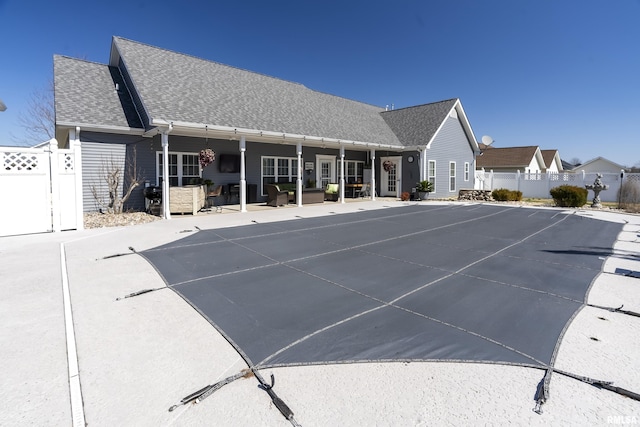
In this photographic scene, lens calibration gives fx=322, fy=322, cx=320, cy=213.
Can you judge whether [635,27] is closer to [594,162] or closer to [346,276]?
[346,276]

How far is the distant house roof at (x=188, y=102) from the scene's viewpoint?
35.5 feet

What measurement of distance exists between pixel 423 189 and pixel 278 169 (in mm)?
8055

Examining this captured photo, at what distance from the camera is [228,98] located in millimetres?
13531

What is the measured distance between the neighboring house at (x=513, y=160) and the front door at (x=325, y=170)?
19.4m

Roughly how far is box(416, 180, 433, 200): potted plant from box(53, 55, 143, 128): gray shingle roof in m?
13.6

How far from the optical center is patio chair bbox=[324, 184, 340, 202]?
1689 centimetres

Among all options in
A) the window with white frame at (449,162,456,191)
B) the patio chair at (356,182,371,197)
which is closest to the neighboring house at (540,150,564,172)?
the window with white frame at (449,162,456,191)

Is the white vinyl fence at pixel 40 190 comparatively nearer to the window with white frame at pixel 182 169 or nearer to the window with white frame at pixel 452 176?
the window with white frame at pixel 182 169

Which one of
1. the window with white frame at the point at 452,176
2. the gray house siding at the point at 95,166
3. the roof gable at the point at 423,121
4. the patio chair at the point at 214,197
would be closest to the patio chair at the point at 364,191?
the roof gable at the point at 423,121

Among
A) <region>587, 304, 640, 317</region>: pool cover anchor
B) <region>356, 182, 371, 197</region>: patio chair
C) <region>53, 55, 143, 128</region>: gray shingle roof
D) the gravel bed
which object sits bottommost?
<region>587, 304, 640, 317</region>: pool cover anchor

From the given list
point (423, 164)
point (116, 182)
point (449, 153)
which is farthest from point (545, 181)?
point (116, 182)

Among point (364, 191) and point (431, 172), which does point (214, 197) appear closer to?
point (364, 191)

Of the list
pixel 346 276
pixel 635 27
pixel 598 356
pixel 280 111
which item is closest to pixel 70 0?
pixel 280 111

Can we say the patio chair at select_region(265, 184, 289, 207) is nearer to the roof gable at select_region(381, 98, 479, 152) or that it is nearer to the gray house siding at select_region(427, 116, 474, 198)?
the roof gable at select_region(381, 98, 479, 152)
